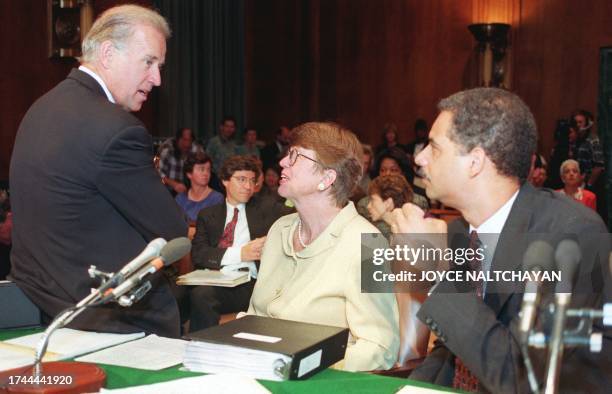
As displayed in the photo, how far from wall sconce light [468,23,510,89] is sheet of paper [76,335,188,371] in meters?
10.1

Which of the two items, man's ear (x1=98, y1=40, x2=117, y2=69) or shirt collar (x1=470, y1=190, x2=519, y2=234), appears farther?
man's ear (x1=98, y1=40, x2=117, y2=69)

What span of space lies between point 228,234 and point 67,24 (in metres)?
4.56

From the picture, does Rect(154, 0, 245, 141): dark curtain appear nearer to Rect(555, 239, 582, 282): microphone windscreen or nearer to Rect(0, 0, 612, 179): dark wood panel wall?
Rect(0, 0, 612, 179): dark wood panel wall

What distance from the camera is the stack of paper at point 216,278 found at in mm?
4480

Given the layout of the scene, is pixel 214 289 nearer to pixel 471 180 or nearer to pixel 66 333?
pixel 66 333

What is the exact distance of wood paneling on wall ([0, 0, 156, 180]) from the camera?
28.9 feet

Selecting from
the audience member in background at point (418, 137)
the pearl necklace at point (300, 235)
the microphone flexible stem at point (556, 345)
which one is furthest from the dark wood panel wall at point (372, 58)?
the microphone flexible stem at point (556, 345)

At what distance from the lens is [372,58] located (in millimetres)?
13336

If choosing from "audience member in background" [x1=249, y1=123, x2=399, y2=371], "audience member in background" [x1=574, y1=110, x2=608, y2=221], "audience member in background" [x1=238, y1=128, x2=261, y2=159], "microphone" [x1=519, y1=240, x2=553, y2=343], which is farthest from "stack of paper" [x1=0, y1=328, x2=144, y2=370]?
"audience member in background" [x1=238, y1=128, x2=261, y2=159]

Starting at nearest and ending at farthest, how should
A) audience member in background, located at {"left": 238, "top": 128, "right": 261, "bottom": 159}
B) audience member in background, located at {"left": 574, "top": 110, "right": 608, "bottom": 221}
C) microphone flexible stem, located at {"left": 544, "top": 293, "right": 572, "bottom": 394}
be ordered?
1. microphone flexible stem, located at {"left": 544, "top": 293, "right": 572, "bottom": 394}
2. audience member in background, located at {"left": 574, "top": 110, "right": 608, "bottom": 221}
3. audience member in background, located at {"left": 238, "top": 128, "right": 261, "bottom": 159}

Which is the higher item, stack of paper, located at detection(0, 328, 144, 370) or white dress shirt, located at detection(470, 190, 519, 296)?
white dress shirt, located at detection(470, 190, 519, 296)

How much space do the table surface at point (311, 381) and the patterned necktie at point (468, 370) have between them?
21 centimetres

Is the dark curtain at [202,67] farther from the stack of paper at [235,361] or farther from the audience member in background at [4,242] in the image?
the stack of paper at [235,361]

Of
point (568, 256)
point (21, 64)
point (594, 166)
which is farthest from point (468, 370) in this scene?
point (21, 64)
